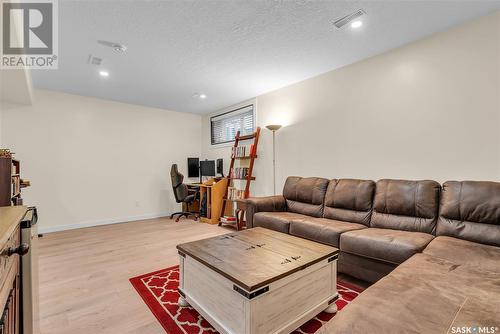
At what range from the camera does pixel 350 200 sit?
2.80 m

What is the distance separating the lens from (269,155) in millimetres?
4293

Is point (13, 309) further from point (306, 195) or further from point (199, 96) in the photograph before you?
point (199, 96)

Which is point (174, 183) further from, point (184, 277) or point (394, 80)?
point (394, 80)

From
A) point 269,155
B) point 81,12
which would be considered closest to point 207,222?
point 269,155

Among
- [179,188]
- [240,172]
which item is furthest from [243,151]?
[179,188]

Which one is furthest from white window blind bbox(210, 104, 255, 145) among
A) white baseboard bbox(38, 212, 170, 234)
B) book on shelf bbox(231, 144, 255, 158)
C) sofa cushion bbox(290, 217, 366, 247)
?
sofa cushion bbox(290, 217, 366, 247)

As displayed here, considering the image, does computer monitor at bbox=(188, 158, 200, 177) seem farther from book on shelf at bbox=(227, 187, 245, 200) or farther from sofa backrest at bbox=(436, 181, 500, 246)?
sofa backrest at bbox=(436, 181, 500, 246)

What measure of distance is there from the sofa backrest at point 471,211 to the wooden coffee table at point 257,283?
1.19 meters

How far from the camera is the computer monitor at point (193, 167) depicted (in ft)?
18.9

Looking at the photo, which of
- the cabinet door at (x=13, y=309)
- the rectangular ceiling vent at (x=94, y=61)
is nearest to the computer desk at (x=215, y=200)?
the rectangular ceiling vent at (x=94, y=61)

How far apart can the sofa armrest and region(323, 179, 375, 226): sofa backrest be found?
67 centimetres

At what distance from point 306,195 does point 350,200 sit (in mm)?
620

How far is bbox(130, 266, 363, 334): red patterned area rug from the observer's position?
1.61 meters

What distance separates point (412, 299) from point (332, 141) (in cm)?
254
